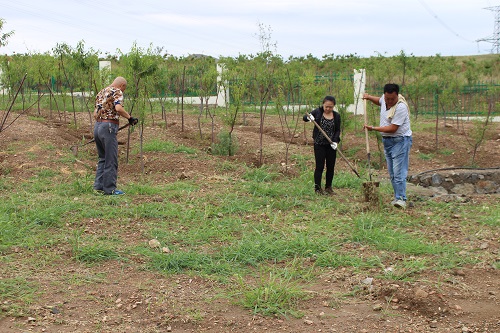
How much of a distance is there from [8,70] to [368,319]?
465 inches

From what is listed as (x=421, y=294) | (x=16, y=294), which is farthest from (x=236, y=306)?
(x=16, y=294)

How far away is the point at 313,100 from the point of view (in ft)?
35.6

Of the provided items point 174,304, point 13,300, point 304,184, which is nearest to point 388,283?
point 174,304

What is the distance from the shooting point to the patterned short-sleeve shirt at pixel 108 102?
24.3 feet

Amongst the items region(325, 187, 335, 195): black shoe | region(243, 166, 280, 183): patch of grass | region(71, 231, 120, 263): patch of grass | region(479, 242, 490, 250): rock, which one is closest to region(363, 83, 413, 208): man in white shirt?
region(325, 187, 335, 195): black shoe

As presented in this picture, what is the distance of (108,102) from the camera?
7.43m

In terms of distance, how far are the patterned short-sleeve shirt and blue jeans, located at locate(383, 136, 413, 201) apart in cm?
326

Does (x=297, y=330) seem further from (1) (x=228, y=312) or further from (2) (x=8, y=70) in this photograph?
(2) (x=8, y=70)

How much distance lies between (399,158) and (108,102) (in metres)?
3.55

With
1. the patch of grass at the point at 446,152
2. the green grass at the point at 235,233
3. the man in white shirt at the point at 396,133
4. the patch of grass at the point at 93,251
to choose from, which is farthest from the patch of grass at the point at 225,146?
the patch of grass at the point at 93,251

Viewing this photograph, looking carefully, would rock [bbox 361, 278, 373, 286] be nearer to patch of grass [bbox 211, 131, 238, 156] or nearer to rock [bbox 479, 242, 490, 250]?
rock [bbox 479, 242, 490, 250]

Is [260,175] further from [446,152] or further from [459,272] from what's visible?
[446,152]

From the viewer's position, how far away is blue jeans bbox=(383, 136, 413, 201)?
7.07 metres

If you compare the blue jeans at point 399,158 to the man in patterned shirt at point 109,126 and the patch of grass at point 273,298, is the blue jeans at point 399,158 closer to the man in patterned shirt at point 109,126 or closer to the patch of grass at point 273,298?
the patch of grass at point 273,298
